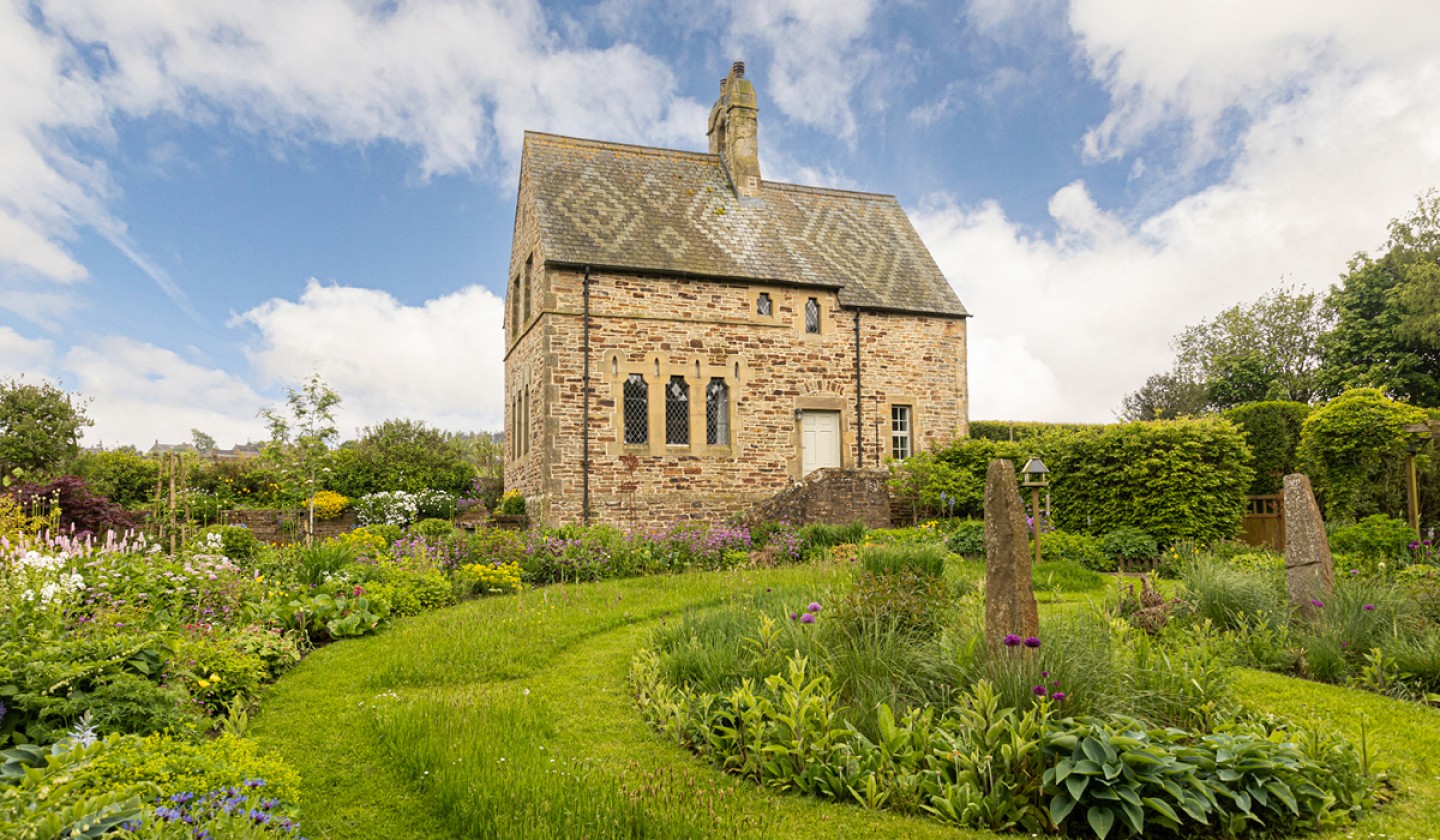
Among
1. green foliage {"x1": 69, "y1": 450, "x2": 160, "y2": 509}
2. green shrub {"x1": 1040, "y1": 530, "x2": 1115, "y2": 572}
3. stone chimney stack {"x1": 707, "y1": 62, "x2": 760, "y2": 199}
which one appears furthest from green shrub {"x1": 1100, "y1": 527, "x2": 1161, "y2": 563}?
green foliage {"x1": 69, "y1": 450, "x2": 160, "y2": 509}

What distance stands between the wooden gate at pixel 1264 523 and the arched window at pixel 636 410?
12.2 meters

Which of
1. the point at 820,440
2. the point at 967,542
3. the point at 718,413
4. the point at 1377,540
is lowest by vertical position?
the point at 967,542

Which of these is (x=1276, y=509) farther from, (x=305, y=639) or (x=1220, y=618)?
(x=305, y=639)

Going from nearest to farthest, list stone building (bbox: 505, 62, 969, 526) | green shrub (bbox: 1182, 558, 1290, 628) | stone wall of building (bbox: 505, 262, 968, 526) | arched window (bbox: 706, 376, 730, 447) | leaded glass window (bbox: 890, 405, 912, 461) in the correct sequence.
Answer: green shrub (bbox: 1182, 558, 1290, 628) → stone wall of building (bbox: 505, 262, 968, 526) → stone building (bbox: 505, 62, 969, 526) → arched window (bbox: 706, 376, 730, 447) → leaded glass window (bbox: 890, 405, 912, 461)

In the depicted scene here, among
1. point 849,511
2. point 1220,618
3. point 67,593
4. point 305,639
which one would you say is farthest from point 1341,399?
point 67,593

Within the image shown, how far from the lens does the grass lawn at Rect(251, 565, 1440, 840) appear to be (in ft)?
12.9

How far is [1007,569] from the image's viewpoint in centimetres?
505

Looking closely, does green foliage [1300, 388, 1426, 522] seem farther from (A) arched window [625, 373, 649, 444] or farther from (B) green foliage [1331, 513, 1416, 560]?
(A) arched window [625, 373, 649, 444]

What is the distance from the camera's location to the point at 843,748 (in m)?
4.48

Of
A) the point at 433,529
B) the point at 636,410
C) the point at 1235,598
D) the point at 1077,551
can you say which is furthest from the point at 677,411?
the point at 1235,598

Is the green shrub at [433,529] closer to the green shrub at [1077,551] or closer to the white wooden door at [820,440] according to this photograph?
the white wooden door at [820,440]

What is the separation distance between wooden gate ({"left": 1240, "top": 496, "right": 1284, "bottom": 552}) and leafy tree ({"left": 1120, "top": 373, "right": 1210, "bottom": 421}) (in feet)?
70.2

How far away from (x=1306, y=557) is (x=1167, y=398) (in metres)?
34.5

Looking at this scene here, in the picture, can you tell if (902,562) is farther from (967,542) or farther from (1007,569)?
(967,542)
